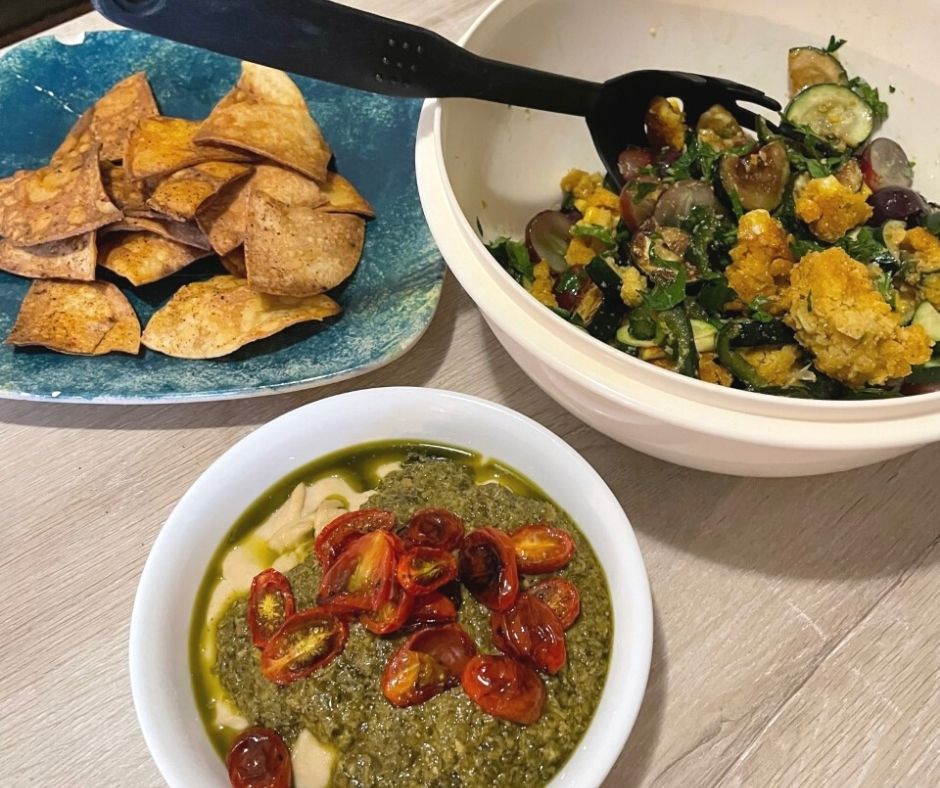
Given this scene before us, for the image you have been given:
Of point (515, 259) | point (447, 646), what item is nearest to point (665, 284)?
point (515, 259)

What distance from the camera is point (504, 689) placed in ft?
3.08

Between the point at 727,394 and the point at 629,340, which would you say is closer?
the point at 727,394

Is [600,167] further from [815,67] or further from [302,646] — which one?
[302,646]

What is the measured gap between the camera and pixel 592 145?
59.9 inches

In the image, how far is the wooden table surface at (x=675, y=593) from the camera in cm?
112

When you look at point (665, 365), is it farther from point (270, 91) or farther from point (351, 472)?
point (270, 91)

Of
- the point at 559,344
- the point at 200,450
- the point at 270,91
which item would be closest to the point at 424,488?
the point at 559,344

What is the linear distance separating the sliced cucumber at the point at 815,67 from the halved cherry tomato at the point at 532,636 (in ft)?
3.44

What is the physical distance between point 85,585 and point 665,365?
3.03 feet


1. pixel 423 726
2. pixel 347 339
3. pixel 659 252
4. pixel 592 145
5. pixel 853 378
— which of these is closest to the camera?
pixel 423 726

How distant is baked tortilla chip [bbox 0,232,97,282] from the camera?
143 centimetres

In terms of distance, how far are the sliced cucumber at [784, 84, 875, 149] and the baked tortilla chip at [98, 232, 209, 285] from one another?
1.09 m

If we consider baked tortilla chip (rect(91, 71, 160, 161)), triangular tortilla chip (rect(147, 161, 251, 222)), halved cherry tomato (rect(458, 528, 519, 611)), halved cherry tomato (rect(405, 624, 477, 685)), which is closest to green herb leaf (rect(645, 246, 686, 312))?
halved cherry tomato (rect(458, 528, 519, 611))

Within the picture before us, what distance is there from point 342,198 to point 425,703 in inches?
36.5
